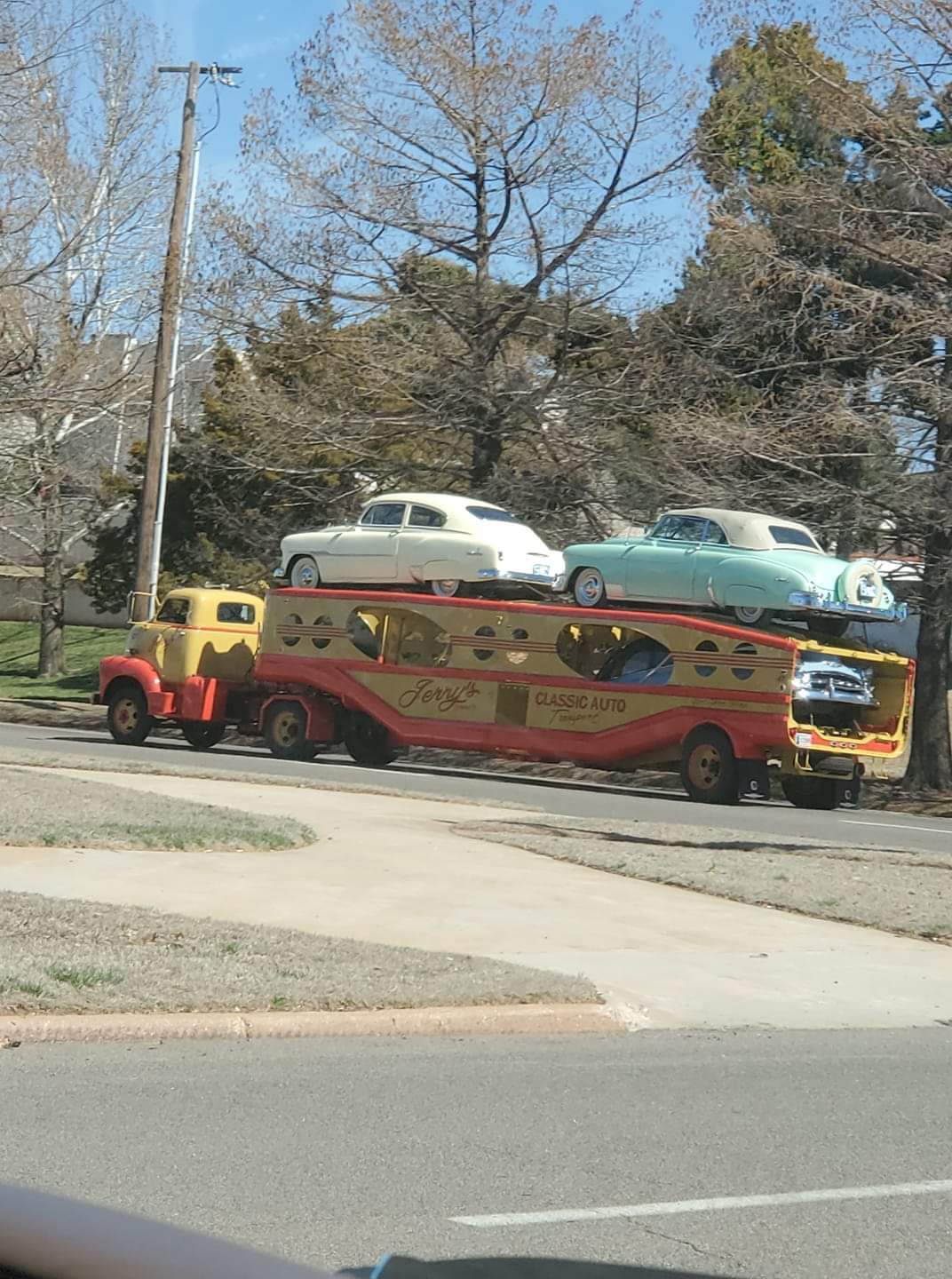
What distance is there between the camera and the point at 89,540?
45250 mm

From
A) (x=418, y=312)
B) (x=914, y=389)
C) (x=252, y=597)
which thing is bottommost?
(x=252, y=597)

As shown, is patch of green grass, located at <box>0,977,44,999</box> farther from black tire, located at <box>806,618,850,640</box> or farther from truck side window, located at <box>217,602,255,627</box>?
truck side window, located at <box>217,602,255,627</box>

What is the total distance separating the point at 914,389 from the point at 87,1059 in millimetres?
19194

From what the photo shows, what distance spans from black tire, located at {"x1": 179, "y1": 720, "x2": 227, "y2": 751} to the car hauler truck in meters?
0.04

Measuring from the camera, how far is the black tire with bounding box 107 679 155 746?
92.8ft

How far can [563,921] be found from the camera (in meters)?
11.4

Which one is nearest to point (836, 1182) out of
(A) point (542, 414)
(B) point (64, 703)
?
(A) point (542, 414)

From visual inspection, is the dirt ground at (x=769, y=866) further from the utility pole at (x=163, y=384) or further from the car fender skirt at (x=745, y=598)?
the utility pole at (x=163, y=384)

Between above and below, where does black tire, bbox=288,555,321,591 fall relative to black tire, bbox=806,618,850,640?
above

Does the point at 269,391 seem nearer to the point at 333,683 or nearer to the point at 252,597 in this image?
the point at 252,597

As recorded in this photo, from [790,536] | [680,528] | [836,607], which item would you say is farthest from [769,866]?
[680,528]

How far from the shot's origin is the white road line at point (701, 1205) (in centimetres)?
542

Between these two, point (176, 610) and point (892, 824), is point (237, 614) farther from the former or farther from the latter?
point (892, 824)

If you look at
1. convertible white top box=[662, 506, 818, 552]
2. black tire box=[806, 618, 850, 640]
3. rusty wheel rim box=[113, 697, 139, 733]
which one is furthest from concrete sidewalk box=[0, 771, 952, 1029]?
rusty wheel rim box=[113, 697, 139, 733]
